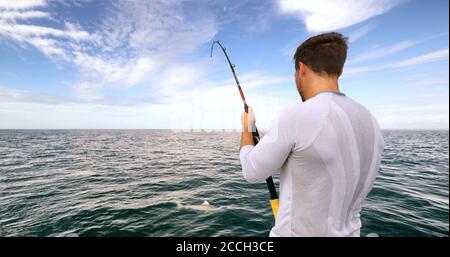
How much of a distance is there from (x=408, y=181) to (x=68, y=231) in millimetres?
19135

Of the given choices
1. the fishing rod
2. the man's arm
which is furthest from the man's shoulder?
the fishing rod

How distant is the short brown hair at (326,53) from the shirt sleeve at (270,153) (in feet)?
1.84

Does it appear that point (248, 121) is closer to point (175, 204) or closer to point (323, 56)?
point (323, 56)

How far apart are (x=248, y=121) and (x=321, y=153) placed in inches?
34.1

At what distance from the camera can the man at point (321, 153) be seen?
5.30ft

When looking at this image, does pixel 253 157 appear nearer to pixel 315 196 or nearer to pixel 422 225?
pixel 315 196

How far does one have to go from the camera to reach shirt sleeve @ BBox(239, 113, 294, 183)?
64.6 inches

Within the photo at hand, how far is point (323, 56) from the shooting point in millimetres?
→ 1838

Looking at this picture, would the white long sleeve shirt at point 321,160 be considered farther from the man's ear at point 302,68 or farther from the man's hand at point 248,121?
the man's hand at point 248,121

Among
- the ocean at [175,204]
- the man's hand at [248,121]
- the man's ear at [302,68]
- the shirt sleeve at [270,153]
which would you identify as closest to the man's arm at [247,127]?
the man's hand at [248,121]

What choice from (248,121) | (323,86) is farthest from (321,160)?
(248,121)

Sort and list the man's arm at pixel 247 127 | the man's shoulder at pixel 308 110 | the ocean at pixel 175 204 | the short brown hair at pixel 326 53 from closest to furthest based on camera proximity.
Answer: the man's shoulder at pixel 308 110, the short brown hair at pixel 326 53, the man's arm at pixel 247 127, the ocean at pixel 175 204

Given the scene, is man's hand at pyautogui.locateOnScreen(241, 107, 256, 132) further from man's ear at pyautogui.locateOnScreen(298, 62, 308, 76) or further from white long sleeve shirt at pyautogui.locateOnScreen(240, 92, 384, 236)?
man's ear at pyautogui.locateOnScreen(298, 62, 308, 76)
